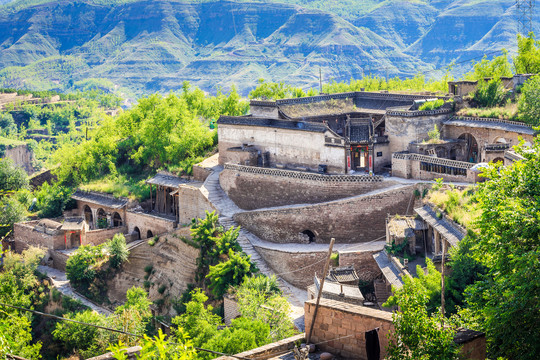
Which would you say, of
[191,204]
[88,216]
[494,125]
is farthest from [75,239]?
[494,125]

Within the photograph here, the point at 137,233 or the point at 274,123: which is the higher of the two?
the point at 274,123

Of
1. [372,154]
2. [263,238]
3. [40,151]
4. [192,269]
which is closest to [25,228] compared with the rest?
[192,269]

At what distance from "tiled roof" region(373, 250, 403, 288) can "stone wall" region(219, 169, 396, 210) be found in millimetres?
4024

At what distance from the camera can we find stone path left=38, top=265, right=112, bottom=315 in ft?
97.1

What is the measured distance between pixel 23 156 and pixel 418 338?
228 feet

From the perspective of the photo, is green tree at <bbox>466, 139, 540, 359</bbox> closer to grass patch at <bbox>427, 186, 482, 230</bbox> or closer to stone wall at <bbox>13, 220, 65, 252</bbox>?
grass patch at <bbox>427, 186, 482, 230</bbox>

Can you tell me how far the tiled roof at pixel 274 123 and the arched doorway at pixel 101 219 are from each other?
8.26 meters

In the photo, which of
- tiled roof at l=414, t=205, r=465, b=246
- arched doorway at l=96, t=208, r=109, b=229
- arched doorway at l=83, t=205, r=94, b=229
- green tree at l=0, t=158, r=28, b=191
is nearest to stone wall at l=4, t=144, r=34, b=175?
green tree at l=0, t=158, r=28, b=191

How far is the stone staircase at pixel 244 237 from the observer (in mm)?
23502

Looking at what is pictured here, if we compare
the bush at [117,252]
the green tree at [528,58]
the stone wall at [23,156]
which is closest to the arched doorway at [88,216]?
the bush at [117,252]

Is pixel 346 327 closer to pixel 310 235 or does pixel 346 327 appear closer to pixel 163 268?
pixel 310 235

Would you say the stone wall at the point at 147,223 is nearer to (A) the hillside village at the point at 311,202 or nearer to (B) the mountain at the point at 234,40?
(A) the hillside village at the point at 311,202

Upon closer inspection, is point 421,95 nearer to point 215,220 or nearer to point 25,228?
point 215,220

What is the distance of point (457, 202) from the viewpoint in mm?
22625
